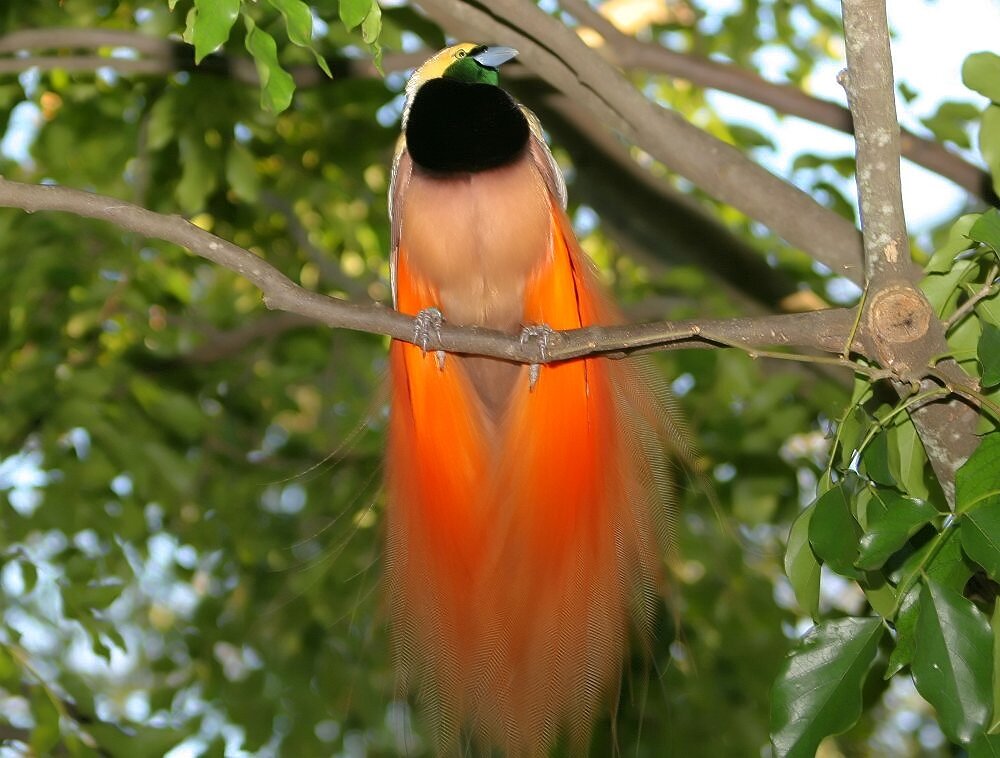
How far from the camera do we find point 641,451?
245 cm

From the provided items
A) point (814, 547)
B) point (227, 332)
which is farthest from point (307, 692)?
point (814, 547)

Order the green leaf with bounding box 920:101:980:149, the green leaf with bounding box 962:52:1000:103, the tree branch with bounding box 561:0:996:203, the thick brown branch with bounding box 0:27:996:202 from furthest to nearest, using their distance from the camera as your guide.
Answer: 1. the green leaf with bounding box 920:101:980:149
2. the tree branch with bounding box 561:0:996:203
3. the thick brown branch with bounding box 0:27:996:202
4. the green leaf with bounding box 962:52:1000:103

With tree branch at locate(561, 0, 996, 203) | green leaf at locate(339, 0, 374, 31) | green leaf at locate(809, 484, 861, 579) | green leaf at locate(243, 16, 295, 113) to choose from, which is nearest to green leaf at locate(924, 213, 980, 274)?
green leaf at locate(809, 484, 861, 579)

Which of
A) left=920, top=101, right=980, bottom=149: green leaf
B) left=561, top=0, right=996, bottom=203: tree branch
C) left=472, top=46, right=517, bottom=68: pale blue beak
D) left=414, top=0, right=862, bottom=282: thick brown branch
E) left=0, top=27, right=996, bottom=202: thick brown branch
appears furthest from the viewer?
left=920, top=101, right=980, bottom=149: green leaf

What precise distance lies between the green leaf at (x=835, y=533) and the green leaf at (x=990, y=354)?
0.24 meters

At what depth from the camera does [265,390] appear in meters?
4.47

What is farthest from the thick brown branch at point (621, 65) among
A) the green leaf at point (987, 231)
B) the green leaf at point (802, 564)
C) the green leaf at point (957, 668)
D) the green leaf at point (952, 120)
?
the green leaf at point (957, 668)

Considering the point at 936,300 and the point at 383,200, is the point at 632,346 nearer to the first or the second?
the point at 936,300

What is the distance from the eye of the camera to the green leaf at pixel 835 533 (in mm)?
1573

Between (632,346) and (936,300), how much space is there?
1.49 ft

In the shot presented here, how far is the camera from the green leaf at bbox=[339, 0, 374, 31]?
5.49 feet

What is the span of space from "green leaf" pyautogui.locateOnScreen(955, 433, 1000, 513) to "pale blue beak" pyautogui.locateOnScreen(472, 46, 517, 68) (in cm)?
157

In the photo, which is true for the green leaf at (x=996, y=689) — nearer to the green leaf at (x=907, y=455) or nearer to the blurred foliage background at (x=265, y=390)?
the green leaf at (x=907, y=455)

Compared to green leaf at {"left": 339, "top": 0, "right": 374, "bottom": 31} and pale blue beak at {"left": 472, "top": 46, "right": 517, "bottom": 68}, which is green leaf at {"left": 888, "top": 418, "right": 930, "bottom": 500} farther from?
pale blue beak at {"left": 472, "top": 46, "right": 517, "bottom": 68}
